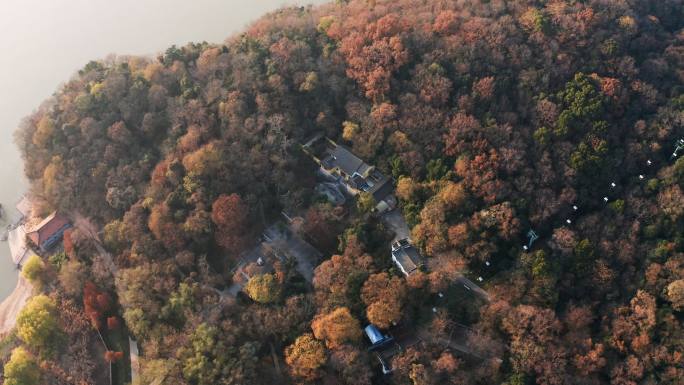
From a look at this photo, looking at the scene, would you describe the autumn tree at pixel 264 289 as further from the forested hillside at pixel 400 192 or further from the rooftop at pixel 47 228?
the rooftop at pixel 47 228

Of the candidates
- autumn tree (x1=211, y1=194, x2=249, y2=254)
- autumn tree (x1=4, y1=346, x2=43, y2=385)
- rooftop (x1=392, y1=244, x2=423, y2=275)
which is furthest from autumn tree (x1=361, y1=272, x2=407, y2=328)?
autumn tree (x1=4, y1=346, x2=43, y2=385)

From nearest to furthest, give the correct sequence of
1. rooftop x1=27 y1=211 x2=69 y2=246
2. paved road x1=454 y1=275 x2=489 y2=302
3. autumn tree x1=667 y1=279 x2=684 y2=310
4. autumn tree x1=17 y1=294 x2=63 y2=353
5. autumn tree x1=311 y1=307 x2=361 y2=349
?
1. autumn tree x1=667 y1=279 x2=684 y2=310
2. autumn tree x1=311 y1=307 x2=361 y2=349
3. paved road x1=454 y1=275 x2=489 y2=302
4. autumn tree x1=17 y1=294 x2=63 y2=353
5. rooftop x1=27 y1=211 x2=69 y2=246

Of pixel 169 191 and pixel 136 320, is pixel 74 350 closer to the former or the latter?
pixel 136 320

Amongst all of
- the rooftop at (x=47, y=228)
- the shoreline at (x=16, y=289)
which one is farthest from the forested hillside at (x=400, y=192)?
the shoreline at (x=16, y=289)

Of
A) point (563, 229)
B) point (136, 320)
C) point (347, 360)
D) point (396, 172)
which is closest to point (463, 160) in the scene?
point (396, 172)

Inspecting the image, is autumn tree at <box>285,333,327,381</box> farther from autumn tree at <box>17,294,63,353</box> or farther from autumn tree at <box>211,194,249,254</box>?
autumn tree at <box>17,294,63,353</box>
